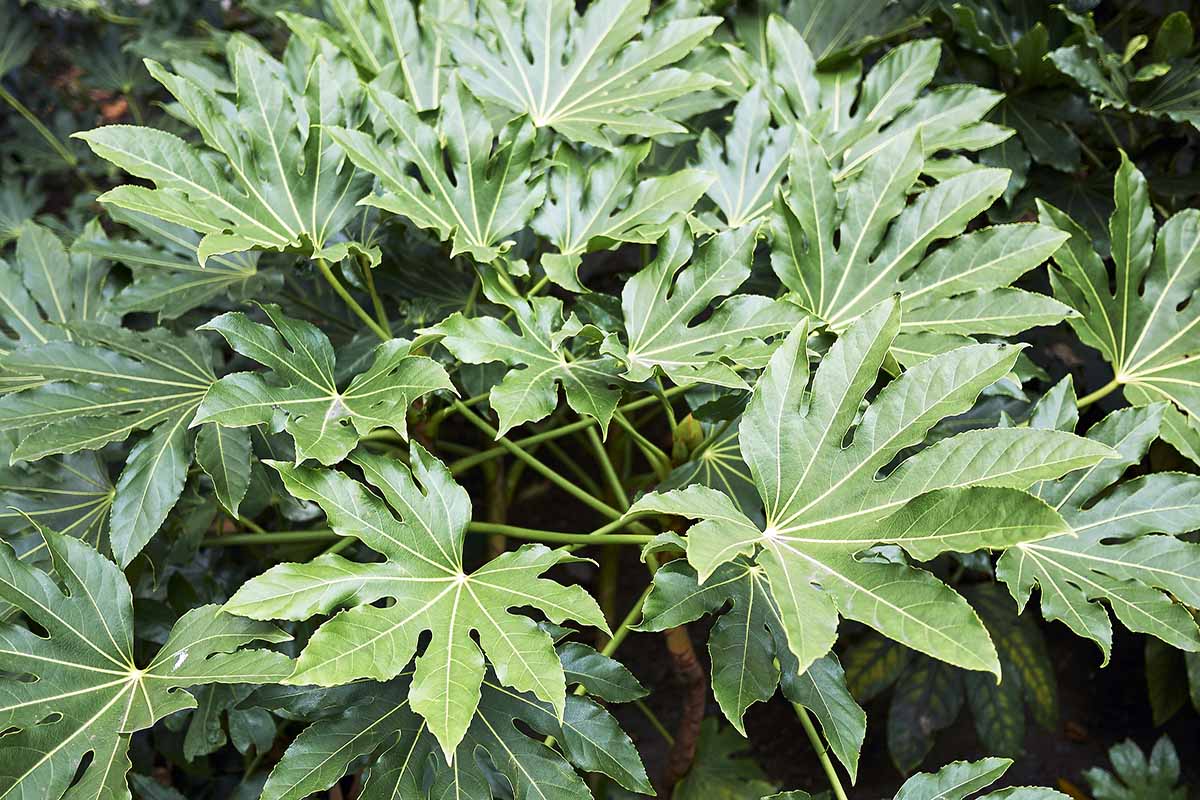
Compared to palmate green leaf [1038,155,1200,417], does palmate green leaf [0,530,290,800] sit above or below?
below

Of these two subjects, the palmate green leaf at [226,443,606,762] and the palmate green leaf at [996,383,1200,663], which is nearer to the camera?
the palmate green leaf at [226,443,606,762]

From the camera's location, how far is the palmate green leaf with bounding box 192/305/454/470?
1.02 meters

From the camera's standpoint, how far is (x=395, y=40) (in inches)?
60.8

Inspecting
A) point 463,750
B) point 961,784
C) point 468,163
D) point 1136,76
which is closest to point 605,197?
point 468,163

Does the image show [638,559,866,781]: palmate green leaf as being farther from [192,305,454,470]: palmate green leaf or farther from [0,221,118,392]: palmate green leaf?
[0,221,118,392]: palmate green leaf

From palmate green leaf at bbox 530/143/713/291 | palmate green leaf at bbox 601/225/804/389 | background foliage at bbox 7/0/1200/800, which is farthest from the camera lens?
palmate green leaf at bbox 530/143/713/291

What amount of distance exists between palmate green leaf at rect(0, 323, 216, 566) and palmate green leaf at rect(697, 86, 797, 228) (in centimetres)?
73

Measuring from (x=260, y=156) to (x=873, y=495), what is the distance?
0.85m

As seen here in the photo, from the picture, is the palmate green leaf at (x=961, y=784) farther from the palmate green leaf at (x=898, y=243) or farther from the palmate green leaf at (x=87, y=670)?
the palmate green leaf at (x=87, y=670)

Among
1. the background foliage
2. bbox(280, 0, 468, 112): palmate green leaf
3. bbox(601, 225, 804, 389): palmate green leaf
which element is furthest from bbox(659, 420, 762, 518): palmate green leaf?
bbox(280, 0, 468, 112): palmate green leaf

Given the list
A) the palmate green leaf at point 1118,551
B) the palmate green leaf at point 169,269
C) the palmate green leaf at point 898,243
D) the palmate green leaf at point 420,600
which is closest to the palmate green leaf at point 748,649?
the palmate green leaf at point 420,600

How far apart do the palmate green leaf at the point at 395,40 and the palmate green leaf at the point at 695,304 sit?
0.57 meters

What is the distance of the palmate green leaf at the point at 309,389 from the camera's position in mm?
1016

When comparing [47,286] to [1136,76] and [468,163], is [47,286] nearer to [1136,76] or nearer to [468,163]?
[468,163]
